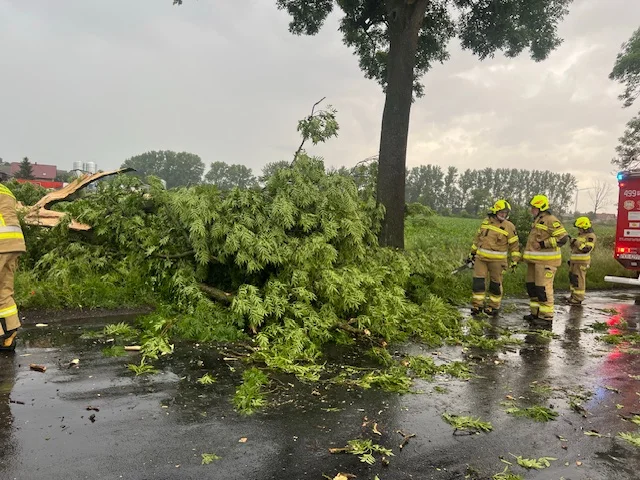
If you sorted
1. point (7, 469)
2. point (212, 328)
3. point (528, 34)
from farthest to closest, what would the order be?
point (528, 34) → point (212, 328) → point (7, 469)

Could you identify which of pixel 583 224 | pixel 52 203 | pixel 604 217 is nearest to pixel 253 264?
pixel 52 203

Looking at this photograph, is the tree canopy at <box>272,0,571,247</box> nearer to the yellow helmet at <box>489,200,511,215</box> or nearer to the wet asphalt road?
the yellow helmet at <box>489,200,511,215</box>

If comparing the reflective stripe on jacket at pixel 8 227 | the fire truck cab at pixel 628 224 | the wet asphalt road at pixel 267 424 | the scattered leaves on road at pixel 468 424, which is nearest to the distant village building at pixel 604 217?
the fire truck cab at pixel 628 224

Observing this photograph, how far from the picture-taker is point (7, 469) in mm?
2553

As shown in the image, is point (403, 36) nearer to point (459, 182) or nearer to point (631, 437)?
point (631, 437)

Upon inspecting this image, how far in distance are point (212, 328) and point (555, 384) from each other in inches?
141

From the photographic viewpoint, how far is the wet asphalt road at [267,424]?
8.93 ft

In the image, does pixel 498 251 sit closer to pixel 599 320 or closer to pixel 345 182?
pixel 599 320

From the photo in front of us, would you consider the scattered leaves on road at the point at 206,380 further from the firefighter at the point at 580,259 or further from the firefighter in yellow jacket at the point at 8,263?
the firefighter at the point at 580,259

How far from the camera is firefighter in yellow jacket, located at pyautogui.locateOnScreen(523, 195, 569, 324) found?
740cm

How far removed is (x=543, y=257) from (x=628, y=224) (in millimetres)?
4054

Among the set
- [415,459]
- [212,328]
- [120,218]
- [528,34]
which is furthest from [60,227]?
[528,34]

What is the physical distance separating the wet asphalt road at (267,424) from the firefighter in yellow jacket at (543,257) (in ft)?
8.38

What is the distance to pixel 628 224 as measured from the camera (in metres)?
10.2
